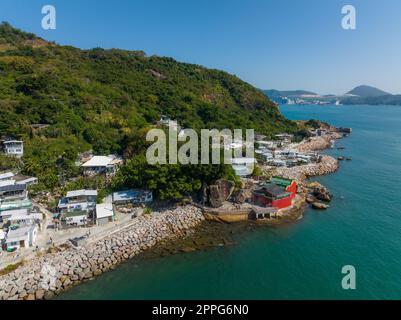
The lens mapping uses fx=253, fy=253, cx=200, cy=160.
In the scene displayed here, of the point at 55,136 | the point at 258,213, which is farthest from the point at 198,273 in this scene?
the point at 55,136

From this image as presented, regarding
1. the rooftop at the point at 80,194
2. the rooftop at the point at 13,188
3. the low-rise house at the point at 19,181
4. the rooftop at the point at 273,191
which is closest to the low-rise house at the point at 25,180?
the low-rise house at the point at 19,181

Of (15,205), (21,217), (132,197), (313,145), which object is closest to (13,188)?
(15,205)

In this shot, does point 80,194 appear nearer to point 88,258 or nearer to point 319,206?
point 88,258

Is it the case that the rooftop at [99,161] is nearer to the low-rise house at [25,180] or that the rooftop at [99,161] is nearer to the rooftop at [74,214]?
the low-rise house at [25,180]

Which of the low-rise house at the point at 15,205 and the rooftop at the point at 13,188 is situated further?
the rooftop at the point at 13,188

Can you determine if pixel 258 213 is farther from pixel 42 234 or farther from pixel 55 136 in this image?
pixel 55 136

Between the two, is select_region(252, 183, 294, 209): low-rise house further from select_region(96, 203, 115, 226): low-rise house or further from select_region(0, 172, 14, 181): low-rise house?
select_region(0, 172, 14, 181): low-rise house
